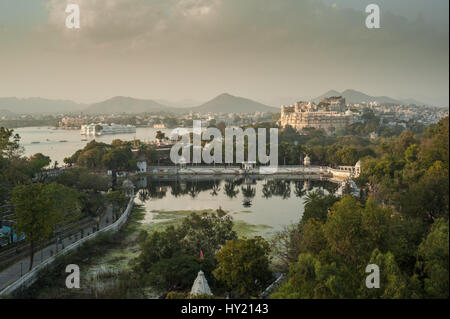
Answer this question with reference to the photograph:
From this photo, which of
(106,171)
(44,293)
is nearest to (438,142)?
(44,293)

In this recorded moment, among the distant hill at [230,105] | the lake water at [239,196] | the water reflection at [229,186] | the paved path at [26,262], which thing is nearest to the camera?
the paved path at [26,262]

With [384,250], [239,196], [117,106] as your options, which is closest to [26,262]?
[384,250]

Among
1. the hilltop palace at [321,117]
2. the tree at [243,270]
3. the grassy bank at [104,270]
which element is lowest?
the grassy bank at [104,270]

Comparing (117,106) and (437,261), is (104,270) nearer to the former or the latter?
(437,261)

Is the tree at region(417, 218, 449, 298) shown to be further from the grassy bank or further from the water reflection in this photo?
the water reflection

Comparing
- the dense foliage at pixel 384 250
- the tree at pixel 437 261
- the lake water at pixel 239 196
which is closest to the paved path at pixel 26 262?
the lake water at pixel 239 196

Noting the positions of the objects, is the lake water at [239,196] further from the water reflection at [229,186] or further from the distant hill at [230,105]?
the distant hill at [230,105]

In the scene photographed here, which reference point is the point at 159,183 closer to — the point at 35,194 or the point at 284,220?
the point at 284,220

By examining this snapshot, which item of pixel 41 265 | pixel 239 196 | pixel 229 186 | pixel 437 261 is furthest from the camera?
pixel 229 186
